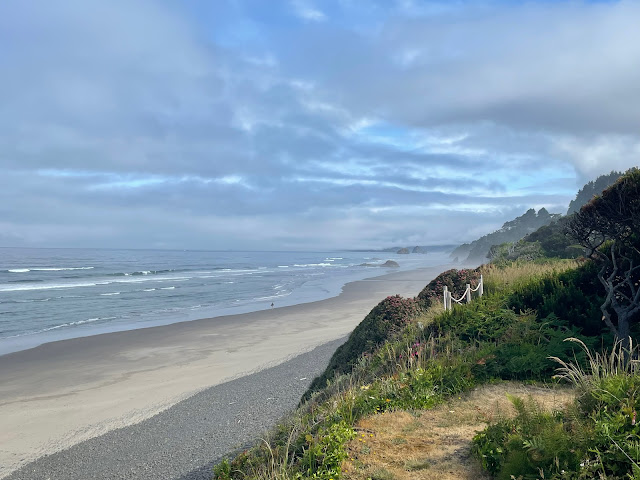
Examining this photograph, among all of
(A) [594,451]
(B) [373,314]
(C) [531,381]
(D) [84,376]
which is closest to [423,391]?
(C) [531,381]

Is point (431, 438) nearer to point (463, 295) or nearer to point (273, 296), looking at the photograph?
point (463, 295)

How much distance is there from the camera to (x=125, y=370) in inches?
687

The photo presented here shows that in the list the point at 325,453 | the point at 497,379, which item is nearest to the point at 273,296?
the point at 497,379

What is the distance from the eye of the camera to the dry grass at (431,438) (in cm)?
464

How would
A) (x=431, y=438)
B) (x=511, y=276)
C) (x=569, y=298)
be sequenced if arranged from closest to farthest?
(x=431, y=438)
(x=569, y=298)
(x=511, y=276)

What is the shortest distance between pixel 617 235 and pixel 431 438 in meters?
6.62

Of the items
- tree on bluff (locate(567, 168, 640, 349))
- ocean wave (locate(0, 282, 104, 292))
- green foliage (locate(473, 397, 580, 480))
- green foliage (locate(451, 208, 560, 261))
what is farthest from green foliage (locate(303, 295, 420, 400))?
green foliage (locate(451, 208, 560, 261))

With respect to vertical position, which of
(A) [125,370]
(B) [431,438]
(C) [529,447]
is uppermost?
(C) [529,447]

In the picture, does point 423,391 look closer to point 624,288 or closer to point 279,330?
point 624,288

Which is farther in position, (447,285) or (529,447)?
(447,285)

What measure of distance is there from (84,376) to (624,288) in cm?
1748

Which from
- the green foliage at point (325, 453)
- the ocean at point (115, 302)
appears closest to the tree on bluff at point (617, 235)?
the green foliage at point (325, 453)

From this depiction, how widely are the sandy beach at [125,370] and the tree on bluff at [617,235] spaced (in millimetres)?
11746

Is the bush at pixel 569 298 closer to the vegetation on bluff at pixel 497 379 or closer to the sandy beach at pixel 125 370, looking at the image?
the vegetation on bluff at pixel 497 379
